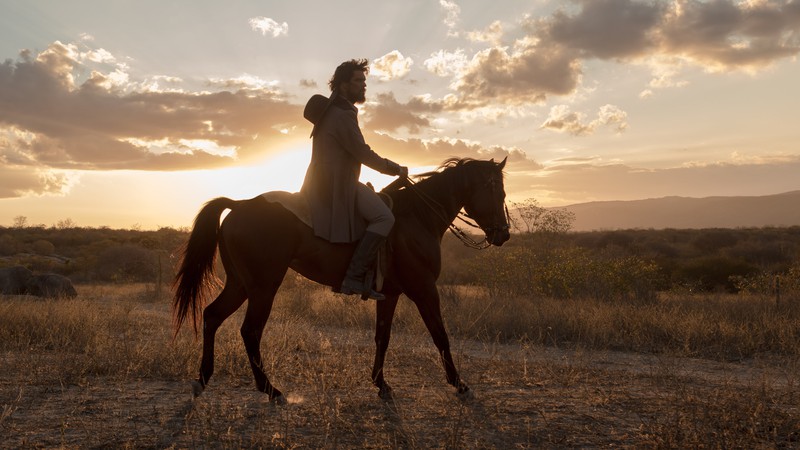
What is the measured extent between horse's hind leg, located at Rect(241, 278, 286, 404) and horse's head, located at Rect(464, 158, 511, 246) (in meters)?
2.26

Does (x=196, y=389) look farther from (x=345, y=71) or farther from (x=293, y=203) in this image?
(x=345, y=71)

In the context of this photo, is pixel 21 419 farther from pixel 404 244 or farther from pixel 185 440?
pixel 404 244

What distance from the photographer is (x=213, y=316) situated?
611 centimetres

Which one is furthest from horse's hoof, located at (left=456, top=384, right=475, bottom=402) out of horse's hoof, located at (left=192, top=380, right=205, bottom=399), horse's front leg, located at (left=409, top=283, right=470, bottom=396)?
horse's hoof, located at (left=192, top=380, right=205, bottom=399)

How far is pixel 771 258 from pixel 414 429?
129ft

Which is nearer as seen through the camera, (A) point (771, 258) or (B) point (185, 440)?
(B) point (185, 440)

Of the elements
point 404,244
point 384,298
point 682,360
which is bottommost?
point 682,360

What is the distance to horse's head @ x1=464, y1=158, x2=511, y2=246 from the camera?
673 cm

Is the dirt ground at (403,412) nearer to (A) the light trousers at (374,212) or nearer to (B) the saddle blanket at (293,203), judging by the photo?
(A) the light trousers at (374,212)

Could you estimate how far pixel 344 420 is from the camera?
510 centimetres

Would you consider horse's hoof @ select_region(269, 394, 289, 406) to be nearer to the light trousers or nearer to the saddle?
the saddle

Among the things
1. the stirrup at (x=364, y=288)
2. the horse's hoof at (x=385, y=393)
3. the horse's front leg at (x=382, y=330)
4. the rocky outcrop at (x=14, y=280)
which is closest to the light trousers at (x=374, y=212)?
the stirrup at (x=364, y=288)

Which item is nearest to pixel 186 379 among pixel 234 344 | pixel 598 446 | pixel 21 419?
pixel 234 344

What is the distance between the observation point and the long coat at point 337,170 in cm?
604
